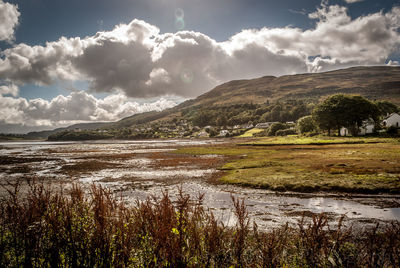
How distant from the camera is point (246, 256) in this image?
759 cm

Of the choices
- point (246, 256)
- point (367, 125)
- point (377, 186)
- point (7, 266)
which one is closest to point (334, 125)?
point (367, 125)

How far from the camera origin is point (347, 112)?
75.7 m

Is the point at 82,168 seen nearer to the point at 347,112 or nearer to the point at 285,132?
the point at 347,112

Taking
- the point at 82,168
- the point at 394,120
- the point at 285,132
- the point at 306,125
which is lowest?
the point at 82,168

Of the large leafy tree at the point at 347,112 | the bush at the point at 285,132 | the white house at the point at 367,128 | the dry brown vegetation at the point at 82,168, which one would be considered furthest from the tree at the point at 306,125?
the dry brown vegetation at the point at 82,168

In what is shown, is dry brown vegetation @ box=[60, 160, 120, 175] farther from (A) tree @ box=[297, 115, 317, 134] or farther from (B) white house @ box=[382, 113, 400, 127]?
(B) white house @ box=[382, 113, 400, 127]

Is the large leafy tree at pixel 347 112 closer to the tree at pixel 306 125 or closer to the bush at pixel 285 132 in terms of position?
the tree at pixel 306 125

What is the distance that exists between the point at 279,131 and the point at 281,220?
12376 cm

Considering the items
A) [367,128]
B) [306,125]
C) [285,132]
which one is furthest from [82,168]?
[285,132]

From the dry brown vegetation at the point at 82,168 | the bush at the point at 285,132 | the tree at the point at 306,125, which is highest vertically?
the tree at the point at 306,125

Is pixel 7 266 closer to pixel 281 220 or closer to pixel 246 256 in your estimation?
pixel 246 256

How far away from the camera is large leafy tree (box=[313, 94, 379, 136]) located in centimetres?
7475

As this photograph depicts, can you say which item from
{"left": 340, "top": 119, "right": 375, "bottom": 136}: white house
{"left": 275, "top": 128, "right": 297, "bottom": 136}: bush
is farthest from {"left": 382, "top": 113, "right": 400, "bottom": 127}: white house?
{"left": 275, "top": 128, "right": 297, "bottom": 136}: bush

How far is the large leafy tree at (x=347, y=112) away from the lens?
245 feet
